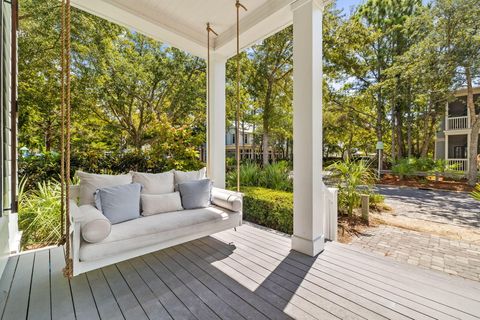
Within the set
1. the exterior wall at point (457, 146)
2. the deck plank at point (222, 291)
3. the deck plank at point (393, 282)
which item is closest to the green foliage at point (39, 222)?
the deck plank at point (222, 291)

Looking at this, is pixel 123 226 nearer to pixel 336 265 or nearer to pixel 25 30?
pixel 336 265

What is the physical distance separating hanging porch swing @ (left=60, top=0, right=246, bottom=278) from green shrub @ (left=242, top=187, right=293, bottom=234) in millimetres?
828

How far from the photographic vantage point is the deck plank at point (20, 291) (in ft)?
5.44

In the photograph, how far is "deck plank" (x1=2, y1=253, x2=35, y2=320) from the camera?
1.66 meters

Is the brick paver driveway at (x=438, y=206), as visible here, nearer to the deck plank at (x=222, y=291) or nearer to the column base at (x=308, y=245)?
the column base at (x=308, y=245)

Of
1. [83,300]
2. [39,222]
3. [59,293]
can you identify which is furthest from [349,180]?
[39,222]

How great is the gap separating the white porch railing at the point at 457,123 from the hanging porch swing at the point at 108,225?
14.2m

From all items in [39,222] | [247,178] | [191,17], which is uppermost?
[191,17]

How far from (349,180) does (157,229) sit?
146 inches

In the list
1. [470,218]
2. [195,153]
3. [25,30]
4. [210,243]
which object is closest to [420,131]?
[470,218]

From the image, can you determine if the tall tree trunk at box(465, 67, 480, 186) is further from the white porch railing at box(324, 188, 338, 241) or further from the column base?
the column base

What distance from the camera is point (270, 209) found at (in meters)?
3.64

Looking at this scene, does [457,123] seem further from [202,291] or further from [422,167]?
[202,291]

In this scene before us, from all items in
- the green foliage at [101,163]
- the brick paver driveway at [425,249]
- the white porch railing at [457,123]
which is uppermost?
the white porch railing at [457,123]
